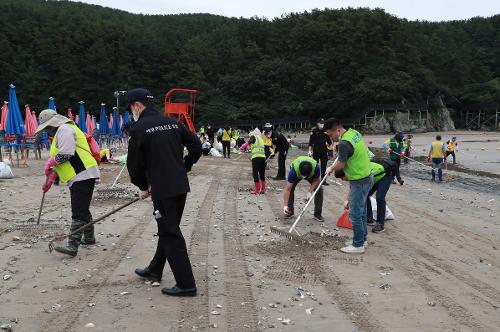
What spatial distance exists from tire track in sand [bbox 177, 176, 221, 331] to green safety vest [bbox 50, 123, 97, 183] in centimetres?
188

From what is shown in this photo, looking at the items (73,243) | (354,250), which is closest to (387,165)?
(354,250)

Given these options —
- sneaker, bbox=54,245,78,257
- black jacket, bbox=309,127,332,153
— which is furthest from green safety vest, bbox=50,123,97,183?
black jacket, bbox=309,127,332,153

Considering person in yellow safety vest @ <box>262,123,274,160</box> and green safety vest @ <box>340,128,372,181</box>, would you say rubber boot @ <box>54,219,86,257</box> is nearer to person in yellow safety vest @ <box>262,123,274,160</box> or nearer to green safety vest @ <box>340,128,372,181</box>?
green safety vest @ <box>340,128,372,181</box>

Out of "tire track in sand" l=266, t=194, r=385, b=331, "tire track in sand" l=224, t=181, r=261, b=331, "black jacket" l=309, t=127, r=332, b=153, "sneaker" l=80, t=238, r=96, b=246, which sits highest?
"black jacket" l=309, t=127, r=332, b=153

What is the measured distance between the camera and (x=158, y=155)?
469cm

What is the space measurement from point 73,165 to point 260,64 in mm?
76044

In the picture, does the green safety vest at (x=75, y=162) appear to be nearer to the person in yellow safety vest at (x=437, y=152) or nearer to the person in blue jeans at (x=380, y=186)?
the person in blue jeans at (x=380, y=186)

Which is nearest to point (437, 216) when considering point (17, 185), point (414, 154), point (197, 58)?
point (17, 185)

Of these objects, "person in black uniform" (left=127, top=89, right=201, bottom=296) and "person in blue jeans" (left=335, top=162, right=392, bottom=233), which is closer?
"person in black uniform" (left=127, top=89, right=201, bottom=296)

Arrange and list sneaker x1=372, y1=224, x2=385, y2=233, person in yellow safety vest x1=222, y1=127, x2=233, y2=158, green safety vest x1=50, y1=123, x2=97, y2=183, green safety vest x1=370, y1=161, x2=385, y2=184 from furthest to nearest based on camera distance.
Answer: person in yellow safety vest x1=222, y1=127, x2=233, y2=158 → sneaker x1=372, y1=224, x2=385, y2=233 → green safety vest x1=370, y1=161, x2=385, y2=184 → green safety vest x1=50, y1=123, x2=97, y2=183

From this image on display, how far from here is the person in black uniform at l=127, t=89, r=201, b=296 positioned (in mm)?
4688

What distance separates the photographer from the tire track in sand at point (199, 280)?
4.33 metres

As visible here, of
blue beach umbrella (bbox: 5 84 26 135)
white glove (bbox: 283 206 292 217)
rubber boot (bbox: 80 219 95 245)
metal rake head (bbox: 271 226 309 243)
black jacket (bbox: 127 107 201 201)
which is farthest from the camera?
blue beach umbrella (bbox: 5 84 26 135)

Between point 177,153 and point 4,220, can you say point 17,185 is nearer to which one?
point 4,220
